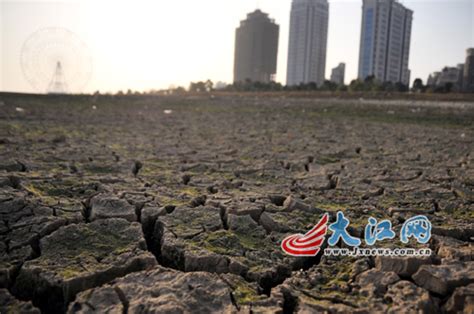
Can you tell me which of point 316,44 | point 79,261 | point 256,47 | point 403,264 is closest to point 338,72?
point 316,44

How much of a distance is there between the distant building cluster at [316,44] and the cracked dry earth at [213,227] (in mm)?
49108

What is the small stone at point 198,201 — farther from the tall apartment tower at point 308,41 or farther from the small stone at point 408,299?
the tall apartment tower at point 308,41

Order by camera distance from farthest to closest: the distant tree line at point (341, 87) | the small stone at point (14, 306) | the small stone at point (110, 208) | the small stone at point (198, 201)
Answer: the distant tree line at point (341, 87), the small stone at point (198, 201), the small stone at point (110, 208), the small stone at point (14, 306)

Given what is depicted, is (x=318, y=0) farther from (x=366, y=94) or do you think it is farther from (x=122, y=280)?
(x=122, y=280)

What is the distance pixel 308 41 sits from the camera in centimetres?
5856

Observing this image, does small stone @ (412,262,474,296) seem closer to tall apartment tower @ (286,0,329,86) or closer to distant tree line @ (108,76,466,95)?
distant tree line @ (108,76,466,95)

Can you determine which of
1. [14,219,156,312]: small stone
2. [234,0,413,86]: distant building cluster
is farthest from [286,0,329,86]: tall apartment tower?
[14,219,156,312]: small stone

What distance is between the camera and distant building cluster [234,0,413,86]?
168 ft

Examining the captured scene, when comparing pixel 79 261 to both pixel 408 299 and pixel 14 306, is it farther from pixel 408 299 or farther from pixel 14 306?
pixel 408 299

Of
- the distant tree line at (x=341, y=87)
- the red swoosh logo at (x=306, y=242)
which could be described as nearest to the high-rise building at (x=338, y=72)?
the distant tree line at (x=341, y=87)

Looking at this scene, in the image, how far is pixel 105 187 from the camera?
2844 millimetres

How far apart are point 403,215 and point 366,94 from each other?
15953 millimetres

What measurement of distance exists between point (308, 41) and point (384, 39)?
11.7 metres

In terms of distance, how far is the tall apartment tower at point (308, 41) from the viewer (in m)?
57.9
